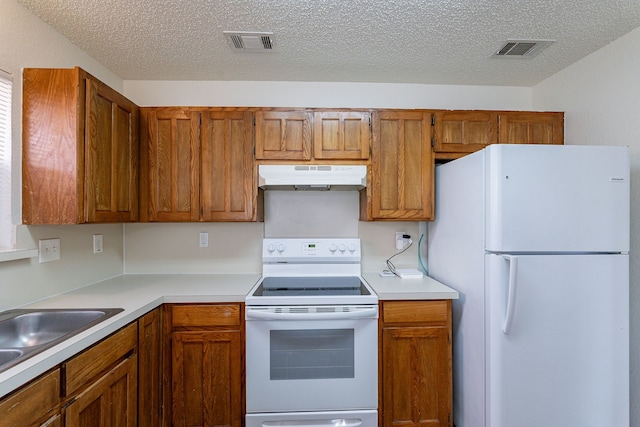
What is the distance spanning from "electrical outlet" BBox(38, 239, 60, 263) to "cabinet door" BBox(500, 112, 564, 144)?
2.88 metres

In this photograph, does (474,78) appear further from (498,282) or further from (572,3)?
(498,282)

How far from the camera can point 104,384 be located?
50.9 inches

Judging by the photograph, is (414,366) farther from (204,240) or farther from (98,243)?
(98,243)

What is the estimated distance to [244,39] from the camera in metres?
1.84

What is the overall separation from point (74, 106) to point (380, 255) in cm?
213

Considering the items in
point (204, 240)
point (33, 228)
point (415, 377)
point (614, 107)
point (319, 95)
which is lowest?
point (415, 377)

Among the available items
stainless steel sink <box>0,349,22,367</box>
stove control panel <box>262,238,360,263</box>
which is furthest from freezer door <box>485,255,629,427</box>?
stainless steel sink <box>0,349,22,367</box>

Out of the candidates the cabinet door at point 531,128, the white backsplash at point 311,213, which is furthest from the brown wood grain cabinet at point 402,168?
the cabinet door at point 531,128

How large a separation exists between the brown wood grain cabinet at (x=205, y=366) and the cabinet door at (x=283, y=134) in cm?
107

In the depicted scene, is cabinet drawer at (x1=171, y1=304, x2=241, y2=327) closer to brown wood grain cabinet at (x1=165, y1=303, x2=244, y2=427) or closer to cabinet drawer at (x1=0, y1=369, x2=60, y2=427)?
brown wood grain cabinet at (x1=165, y1=303, x2=244, y2=427)

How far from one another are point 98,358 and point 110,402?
0.79 ft

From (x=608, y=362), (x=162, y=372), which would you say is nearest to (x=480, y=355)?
(x=608, y=362)

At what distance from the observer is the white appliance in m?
1.76

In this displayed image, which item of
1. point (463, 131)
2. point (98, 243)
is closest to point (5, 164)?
point (98, 243)
